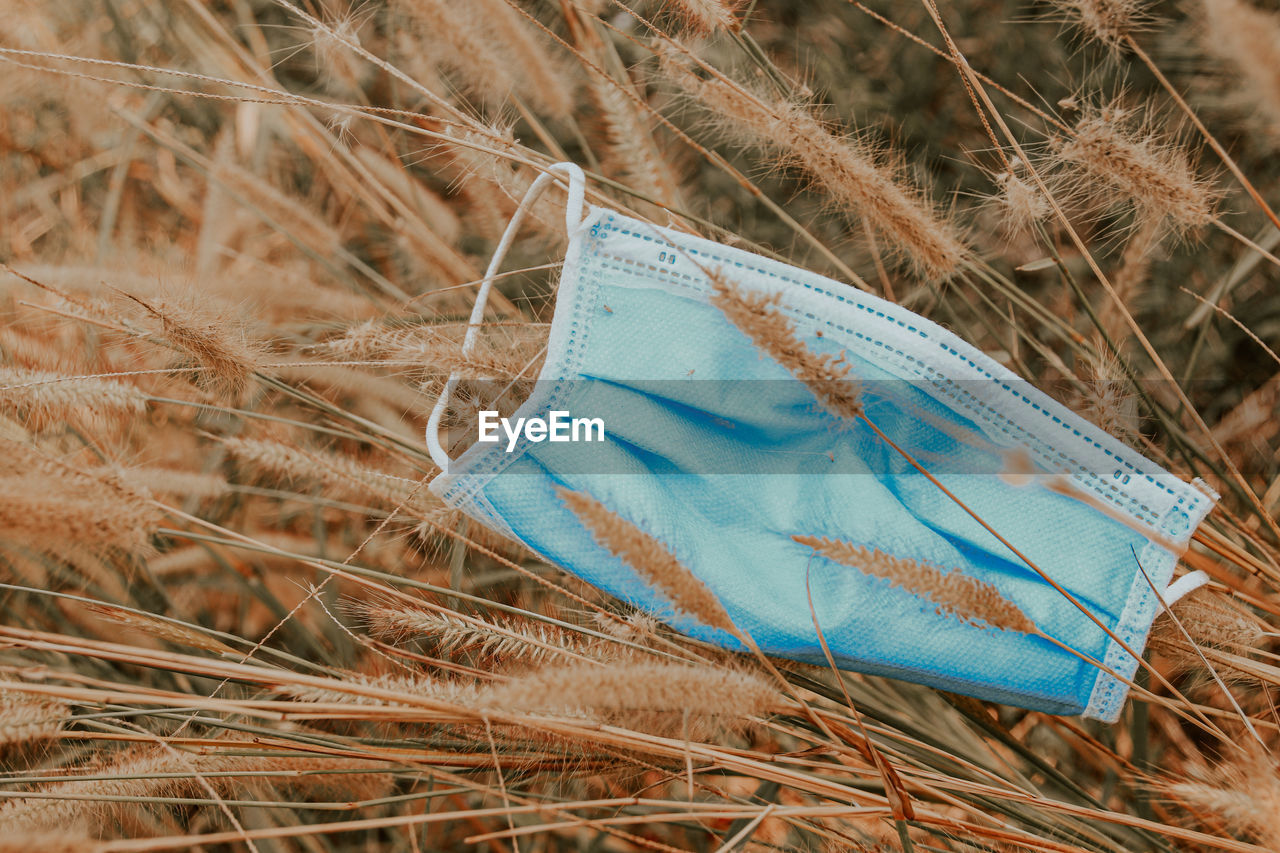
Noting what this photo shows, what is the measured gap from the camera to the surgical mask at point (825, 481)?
2.51 ft

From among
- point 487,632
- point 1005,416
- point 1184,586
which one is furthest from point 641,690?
point 1184,586

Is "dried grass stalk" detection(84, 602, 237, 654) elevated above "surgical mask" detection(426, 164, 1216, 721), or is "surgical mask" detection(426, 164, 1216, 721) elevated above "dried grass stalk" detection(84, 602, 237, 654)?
"surgical mask" detection(426, 164, 1216, 721)

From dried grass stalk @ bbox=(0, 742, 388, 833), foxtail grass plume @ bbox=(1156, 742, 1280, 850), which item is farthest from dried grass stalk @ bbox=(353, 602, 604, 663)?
foxtail grass plume @ bbox=(1156, 742, 1280, 850)

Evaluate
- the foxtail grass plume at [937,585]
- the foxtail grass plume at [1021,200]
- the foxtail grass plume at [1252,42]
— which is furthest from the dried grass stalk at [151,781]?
the foxtail grass plume at [1252,42]

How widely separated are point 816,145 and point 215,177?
2.82 ft

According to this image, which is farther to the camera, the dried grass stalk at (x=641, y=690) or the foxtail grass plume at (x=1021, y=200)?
the foxtail grass plume at (x=1021, y=200)

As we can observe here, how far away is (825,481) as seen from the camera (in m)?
0.82

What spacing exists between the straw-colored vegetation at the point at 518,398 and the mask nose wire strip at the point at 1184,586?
0.03m

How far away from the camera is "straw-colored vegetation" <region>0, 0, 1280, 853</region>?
677 mm

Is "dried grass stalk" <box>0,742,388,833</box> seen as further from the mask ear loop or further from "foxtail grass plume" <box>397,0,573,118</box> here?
"foxtail grass plume" <box>397,0,573,118</box>

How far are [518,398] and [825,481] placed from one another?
1.13ft

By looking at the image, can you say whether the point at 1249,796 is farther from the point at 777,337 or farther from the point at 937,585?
the point at 777,337

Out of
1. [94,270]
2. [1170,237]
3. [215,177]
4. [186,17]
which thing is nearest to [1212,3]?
[1170,237]

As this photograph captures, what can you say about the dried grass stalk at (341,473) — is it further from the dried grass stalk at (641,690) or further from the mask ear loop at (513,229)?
the dried grass stalk at (641,690)
